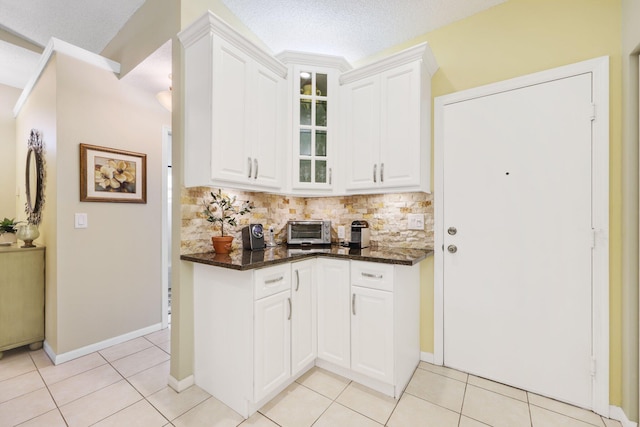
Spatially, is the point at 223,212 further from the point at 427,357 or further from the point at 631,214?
the point at 631,214

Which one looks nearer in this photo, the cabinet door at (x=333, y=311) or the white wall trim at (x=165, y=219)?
the cabinet door at (x=333, y=311)

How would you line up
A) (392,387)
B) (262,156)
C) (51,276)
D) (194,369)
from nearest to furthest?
(392,387) → (194,369) → (262,156) → (51,276)

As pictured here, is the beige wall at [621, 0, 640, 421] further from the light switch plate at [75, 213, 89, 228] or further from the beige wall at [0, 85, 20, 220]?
the beige wall at [0, 85, 20, 220]

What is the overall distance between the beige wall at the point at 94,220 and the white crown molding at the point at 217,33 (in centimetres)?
118

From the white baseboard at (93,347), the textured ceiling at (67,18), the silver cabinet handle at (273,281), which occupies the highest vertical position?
the textured ceiling at (67,18)

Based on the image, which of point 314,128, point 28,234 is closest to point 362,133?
point 314,128

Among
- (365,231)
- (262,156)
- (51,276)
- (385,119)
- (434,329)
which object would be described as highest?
(385,119)

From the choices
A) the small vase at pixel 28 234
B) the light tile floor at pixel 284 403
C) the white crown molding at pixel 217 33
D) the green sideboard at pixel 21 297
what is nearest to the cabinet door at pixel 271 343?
the light tile floor at pixel 284 403

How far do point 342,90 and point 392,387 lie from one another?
2.30 meters

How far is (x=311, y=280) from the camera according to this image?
2102 millimetres

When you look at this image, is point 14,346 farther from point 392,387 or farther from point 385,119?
point 385,119

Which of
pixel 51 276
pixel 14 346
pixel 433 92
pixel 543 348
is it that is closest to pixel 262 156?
pixel 433 92

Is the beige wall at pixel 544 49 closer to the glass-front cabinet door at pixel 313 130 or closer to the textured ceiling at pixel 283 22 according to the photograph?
the textured ceiling at pixel 283 22

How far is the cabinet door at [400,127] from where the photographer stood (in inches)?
81.5
